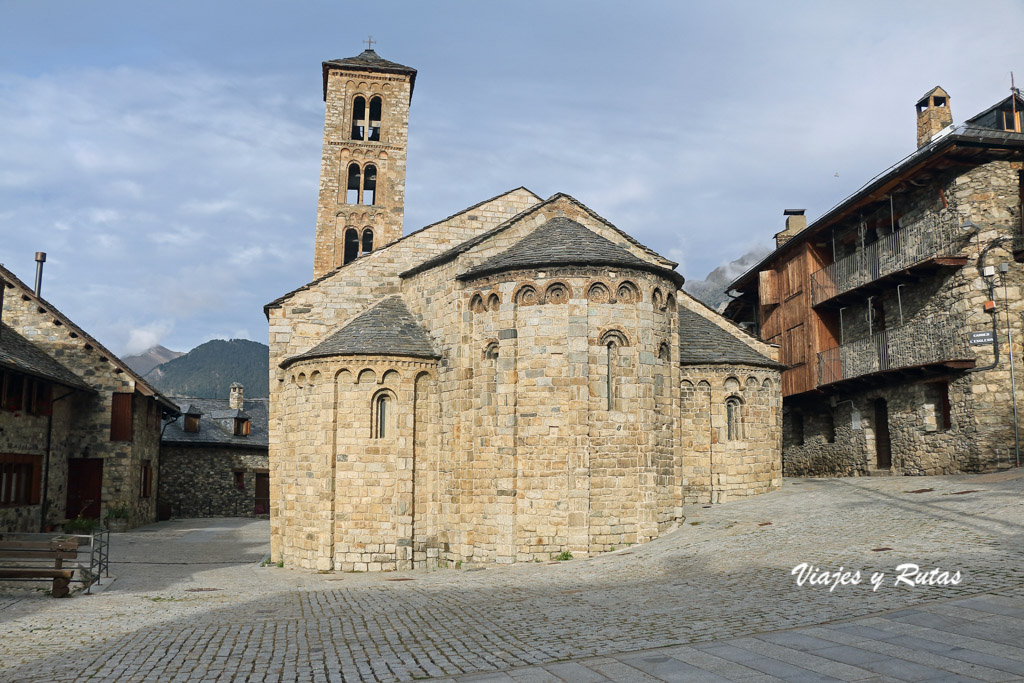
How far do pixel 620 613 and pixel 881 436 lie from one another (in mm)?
19942

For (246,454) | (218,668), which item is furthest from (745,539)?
(246,454)

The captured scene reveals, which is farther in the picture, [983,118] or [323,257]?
[323,257]

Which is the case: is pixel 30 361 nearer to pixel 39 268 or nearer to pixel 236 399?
pixel 39 268

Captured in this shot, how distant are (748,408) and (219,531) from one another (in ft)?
68.8

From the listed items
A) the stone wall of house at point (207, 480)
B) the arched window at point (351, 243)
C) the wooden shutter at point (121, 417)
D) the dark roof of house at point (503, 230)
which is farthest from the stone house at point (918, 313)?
the stone wall of house at point (207, 480)

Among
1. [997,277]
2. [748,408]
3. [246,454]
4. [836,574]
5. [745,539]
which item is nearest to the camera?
[836,574]

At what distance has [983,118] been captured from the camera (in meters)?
28.8

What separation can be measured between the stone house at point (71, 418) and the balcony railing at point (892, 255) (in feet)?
87.2

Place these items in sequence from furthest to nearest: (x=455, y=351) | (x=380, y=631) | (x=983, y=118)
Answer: (x=983, y=118)
(x=455, y=351)
(x=380, y=631)

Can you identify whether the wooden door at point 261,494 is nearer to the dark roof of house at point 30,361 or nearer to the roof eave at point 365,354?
the dark roof of house at point 30,361

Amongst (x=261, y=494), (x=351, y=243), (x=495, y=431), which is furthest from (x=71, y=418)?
(x=495, y=431)

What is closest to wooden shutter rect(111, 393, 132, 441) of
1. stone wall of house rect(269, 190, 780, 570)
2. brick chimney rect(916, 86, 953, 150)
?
stone wall of house rect(269, 190, 780, 570)

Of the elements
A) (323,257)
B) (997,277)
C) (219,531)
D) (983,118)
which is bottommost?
(219,531)

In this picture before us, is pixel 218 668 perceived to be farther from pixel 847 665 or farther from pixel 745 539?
pixel 745 539
